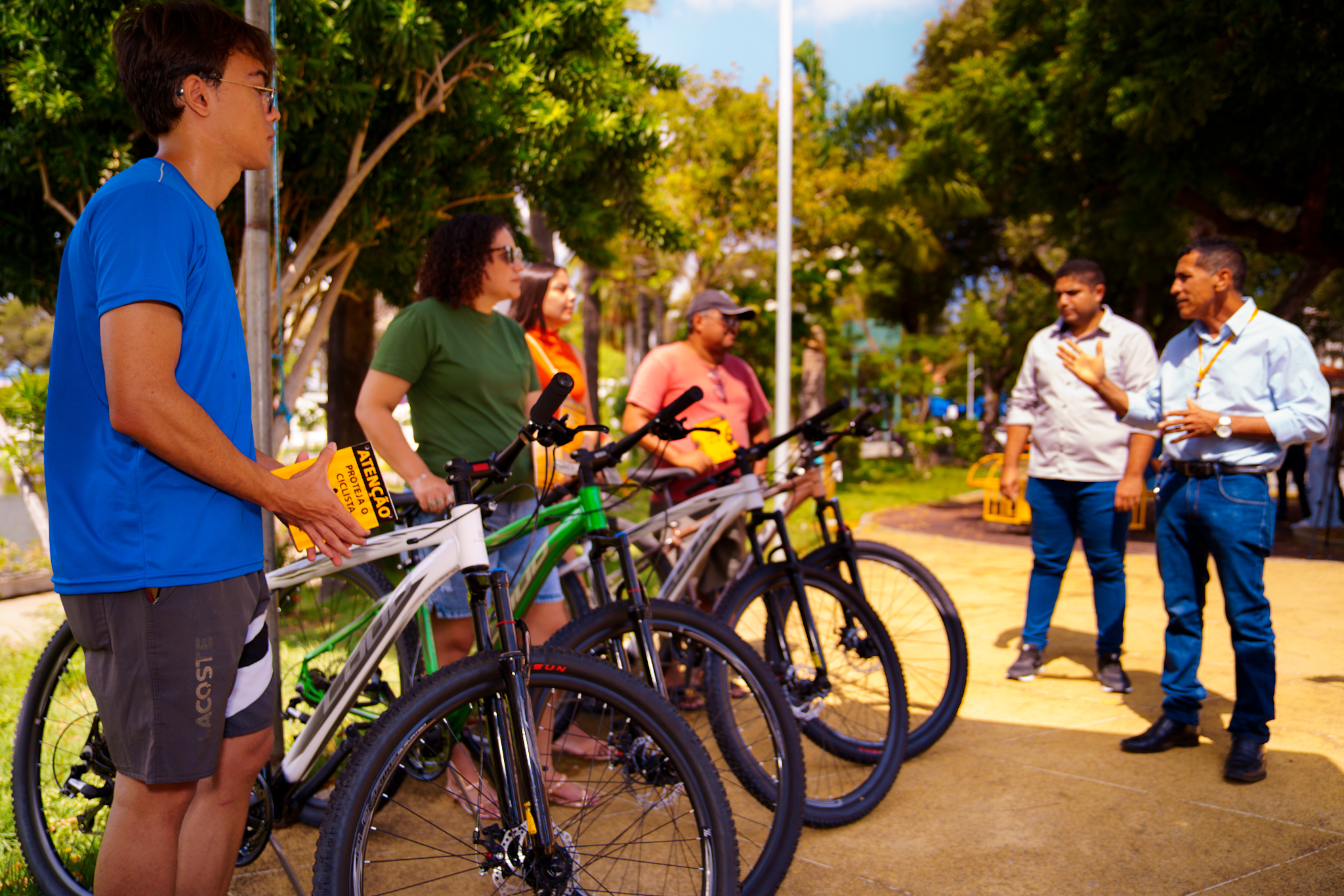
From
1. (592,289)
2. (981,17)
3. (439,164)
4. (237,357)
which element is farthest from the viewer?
(981,17)

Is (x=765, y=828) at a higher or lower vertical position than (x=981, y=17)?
lower

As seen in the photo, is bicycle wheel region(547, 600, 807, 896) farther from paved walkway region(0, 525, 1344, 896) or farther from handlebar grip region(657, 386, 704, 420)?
handlebar grip region(657, 386, 704, 420)

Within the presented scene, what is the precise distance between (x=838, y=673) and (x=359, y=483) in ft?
7.43

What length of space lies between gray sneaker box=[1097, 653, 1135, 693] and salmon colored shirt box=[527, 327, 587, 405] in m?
2.98

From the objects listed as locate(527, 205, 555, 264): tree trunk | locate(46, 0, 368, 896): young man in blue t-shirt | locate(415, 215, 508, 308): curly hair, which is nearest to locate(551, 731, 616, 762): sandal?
Answer: locate(46, 0, 368, 896): young man in blue t-shirt

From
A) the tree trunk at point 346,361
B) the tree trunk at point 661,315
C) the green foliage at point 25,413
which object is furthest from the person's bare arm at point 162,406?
the tree trunk at point 661,315

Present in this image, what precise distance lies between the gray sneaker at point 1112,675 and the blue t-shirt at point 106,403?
14.7 ft

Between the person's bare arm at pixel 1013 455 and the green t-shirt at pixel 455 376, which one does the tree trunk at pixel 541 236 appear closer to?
the person's bare arm at pixel 1013 455

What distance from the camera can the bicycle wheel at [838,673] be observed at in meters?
3.60

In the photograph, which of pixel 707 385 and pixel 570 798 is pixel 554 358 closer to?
pixel 707 385

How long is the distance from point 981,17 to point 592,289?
35.0 feet

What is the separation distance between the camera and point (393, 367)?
325cm

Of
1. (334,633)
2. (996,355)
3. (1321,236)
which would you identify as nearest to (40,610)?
(334,633)

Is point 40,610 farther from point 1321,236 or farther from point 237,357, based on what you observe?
point 1321,236
